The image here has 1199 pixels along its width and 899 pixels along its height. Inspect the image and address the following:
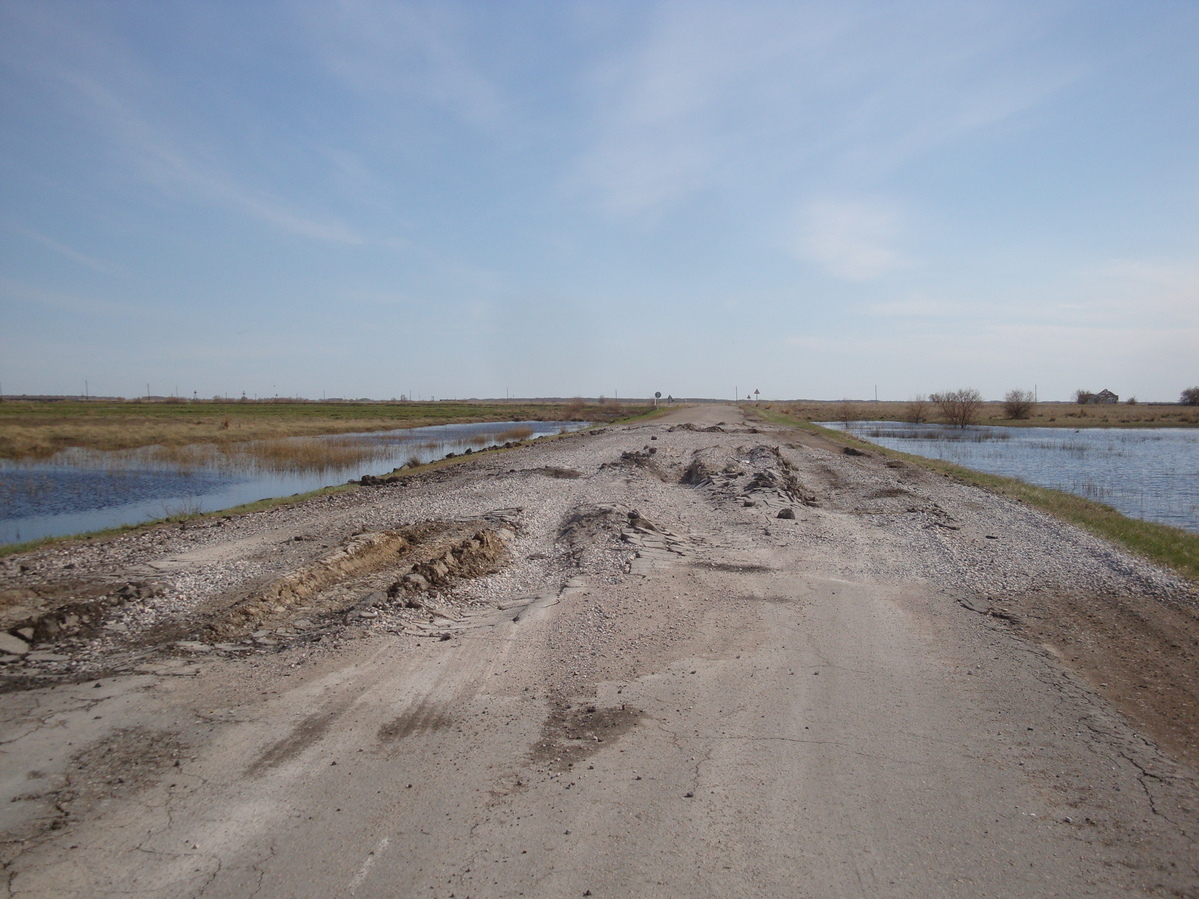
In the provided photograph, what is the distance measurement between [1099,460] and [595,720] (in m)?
33.8

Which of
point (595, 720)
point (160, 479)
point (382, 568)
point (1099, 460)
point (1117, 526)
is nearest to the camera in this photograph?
point (595, 720)

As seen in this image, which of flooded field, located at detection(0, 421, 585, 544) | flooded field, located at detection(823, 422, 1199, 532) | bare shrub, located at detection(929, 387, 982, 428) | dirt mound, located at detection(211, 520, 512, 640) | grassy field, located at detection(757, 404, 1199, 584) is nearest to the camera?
dirt mound, located at detection(211, 520, 512, 640)

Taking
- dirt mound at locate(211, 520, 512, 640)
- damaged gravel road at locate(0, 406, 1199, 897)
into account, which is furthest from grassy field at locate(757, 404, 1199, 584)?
dirt mound at locate(211, 520, 512, 640)

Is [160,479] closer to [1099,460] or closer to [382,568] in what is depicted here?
[382,568]

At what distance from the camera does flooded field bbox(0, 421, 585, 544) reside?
16.7 metres

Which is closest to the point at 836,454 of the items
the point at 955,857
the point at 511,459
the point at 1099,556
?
the point at 511,459

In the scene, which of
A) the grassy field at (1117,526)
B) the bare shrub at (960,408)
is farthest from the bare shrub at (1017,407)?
the grassy field at (1117,526)

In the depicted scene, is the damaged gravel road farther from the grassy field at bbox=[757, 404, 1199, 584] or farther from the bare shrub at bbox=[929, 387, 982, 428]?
the bare shrub at bbox=[929, 387, 982, 428]

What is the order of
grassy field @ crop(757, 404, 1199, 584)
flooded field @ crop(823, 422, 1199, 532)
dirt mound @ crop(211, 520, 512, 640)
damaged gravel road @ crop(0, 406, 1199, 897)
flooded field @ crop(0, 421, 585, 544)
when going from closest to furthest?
damaged gravel road @ crop(0, 406, 1199, 897)
dirt mound @ crop(211, 520, 512, 640)
grassy field @ crop(757, 404, 1199, 584)
flooded field @ crop(0, 421, 585, 544)
flooded field @ crop(823, 422, 1199, 532)

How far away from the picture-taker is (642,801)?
4191 millimetres

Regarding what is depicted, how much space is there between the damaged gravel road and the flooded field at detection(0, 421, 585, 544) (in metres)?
7.30

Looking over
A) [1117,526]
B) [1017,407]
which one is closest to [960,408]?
[1017,407]

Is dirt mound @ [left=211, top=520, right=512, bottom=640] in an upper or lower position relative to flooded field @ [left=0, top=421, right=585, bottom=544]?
upper

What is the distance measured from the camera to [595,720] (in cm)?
530
